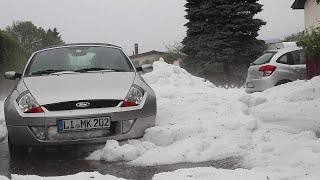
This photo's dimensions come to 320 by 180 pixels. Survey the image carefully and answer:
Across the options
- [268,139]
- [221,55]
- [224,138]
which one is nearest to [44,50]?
[224,138]

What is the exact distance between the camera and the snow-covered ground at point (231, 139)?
4098mm

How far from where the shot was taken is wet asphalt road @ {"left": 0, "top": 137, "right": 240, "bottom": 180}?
4.49 metres

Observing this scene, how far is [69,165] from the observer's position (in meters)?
4.84

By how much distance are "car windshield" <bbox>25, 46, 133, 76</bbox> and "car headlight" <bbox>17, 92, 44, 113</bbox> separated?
82cm

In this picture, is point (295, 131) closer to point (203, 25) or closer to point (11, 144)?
point (11, 144)

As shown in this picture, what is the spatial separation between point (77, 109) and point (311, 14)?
19.4 meters

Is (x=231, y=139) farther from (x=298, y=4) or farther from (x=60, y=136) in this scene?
(x=298, y=4)

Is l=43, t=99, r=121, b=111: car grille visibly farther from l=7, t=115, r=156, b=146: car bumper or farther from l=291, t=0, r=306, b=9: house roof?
l=291, t=0, r=306, b=9: house roof

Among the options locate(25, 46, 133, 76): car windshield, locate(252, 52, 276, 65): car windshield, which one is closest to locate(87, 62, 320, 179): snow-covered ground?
locate(25, 46, 133, 76): car windshield

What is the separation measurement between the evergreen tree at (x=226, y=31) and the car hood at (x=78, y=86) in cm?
1853

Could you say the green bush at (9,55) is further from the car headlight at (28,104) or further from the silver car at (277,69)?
the car headlight at (28,104)

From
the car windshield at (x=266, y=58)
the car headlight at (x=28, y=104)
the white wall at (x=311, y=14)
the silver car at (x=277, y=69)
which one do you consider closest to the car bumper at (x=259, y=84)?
the silver car at (x=277, y=69)

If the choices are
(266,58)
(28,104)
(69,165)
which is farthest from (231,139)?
(266,58)

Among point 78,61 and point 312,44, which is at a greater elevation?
point 312,44
